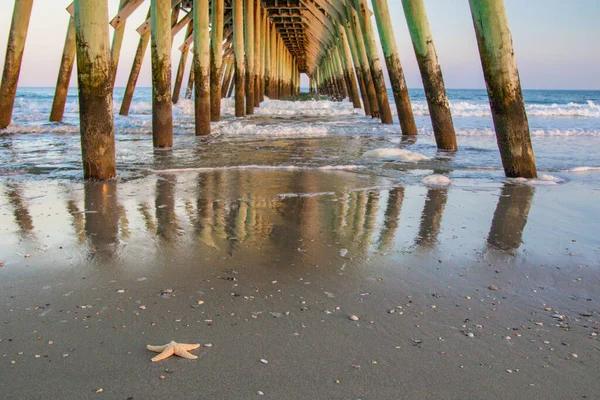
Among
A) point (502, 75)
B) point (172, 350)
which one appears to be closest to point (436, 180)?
point (502, 75)

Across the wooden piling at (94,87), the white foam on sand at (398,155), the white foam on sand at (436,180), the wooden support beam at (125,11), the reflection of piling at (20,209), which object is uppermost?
the wooden support beam at (125,11)

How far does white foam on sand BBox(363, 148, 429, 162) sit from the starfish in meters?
5.09

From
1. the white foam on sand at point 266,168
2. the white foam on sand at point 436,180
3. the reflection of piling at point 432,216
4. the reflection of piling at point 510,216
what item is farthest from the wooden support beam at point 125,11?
the reflection of piling at point 510,216

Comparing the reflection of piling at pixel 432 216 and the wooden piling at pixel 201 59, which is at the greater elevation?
the wooden piling at pixel 201 59

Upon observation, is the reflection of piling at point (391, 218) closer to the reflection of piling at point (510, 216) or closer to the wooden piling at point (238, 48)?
the reflection of piling at point (510, 216)

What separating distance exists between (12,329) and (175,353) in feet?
1.96

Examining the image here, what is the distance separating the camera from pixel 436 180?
495 cm

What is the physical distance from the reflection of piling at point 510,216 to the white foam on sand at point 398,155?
189 cm

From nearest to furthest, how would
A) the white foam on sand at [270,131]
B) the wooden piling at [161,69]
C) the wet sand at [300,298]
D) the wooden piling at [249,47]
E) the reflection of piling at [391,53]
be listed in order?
1. the wet sand at [300,298]
2. the wooden piling at [161,69]
3. the reflection of piling at [391,53]
4. the white foam on sand at [270,131]
5. the wooden piling at [249,47]

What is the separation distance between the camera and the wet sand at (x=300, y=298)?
1.55 m

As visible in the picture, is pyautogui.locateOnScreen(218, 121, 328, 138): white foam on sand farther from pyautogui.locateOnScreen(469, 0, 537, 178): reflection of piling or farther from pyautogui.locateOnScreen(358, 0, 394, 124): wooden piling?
pyautogui.locateOnScreen(469, 0, 537, 178): reflection of piling

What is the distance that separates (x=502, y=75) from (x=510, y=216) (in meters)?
1.73

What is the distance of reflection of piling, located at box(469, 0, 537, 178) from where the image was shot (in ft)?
15.5

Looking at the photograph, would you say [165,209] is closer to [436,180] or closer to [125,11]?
[436,180]
